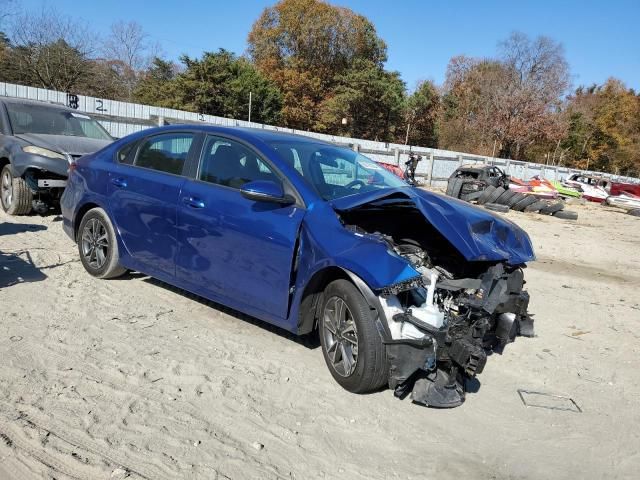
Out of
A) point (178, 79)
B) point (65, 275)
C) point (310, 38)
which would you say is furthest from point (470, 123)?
point (65, 275)

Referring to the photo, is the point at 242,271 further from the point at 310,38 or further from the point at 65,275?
the point at 310,38

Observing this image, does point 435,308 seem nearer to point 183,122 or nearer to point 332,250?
point 332,250

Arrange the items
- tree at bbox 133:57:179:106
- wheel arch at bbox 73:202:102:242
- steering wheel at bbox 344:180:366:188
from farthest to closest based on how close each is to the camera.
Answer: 1. tree at bbox 133:57:179:106
2. wheel arch at bbox 73:202:102:242
3. steering wheel at bbox 344:180:366:188

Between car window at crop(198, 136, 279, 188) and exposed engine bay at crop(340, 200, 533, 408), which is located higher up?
car window at crop(198, 136, 279, 188)

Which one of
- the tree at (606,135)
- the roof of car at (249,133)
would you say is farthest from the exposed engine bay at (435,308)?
the tree at (606,135)

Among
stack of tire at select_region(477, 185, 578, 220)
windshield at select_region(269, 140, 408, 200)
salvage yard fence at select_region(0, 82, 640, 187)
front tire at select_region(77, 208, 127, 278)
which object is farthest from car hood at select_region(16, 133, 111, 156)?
stack of tire at select_region(477, 185, 578, 220)

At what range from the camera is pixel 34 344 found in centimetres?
390

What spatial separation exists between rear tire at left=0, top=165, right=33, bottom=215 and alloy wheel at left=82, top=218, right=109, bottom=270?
3.22 metres

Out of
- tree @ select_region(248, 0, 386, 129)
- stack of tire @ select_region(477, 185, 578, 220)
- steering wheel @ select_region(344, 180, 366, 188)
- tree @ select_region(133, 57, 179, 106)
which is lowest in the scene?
stack of tire @ select_region(477, 185, 578, 220)

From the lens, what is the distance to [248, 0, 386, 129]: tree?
55.6 meters

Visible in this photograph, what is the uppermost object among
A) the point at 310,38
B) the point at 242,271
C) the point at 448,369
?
the point at 310,38

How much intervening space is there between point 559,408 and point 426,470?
1.45 metres

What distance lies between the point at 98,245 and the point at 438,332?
150 inches

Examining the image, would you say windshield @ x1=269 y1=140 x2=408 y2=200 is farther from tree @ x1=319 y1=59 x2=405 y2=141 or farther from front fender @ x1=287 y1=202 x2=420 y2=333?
tree @ x1=319 y1=59 x2=405 y2=141
